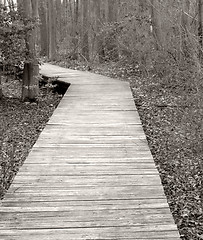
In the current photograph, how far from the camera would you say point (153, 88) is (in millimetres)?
12086

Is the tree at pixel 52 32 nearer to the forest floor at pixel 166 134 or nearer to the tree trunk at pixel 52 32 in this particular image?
the tree trunk at pixel 52 32

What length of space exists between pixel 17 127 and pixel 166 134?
10.4ft

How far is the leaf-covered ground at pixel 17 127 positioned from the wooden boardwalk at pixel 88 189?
0.59 meters

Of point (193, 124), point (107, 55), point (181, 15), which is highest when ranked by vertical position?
point (181, 15)

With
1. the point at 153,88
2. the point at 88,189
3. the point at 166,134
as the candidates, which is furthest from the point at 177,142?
the point at 153,88

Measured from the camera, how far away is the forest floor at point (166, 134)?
5.30 metres

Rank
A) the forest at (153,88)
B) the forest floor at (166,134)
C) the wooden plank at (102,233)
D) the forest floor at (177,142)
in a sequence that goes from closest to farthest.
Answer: the wooden plank at (102,233) → the forest floor at (177,142) → the forest floor at (166,134) → the forest at (153,88)

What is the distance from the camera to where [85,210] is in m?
3.98

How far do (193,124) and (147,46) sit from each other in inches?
283

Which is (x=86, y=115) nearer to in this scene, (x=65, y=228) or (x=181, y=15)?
(x=65, y=228)

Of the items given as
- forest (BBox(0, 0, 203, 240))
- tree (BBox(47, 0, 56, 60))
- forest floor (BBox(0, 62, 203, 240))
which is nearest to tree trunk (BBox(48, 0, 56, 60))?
tree (BBox(47, 0, 56, 60))

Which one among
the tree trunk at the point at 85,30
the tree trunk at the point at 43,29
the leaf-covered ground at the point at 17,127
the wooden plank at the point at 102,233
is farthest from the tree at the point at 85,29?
the wooden plank at the point at 102,233

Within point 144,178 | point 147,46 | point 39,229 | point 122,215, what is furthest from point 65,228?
point 147,46

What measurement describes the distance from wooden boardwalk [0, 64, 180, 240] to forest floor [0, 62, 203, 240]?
1.78ft
